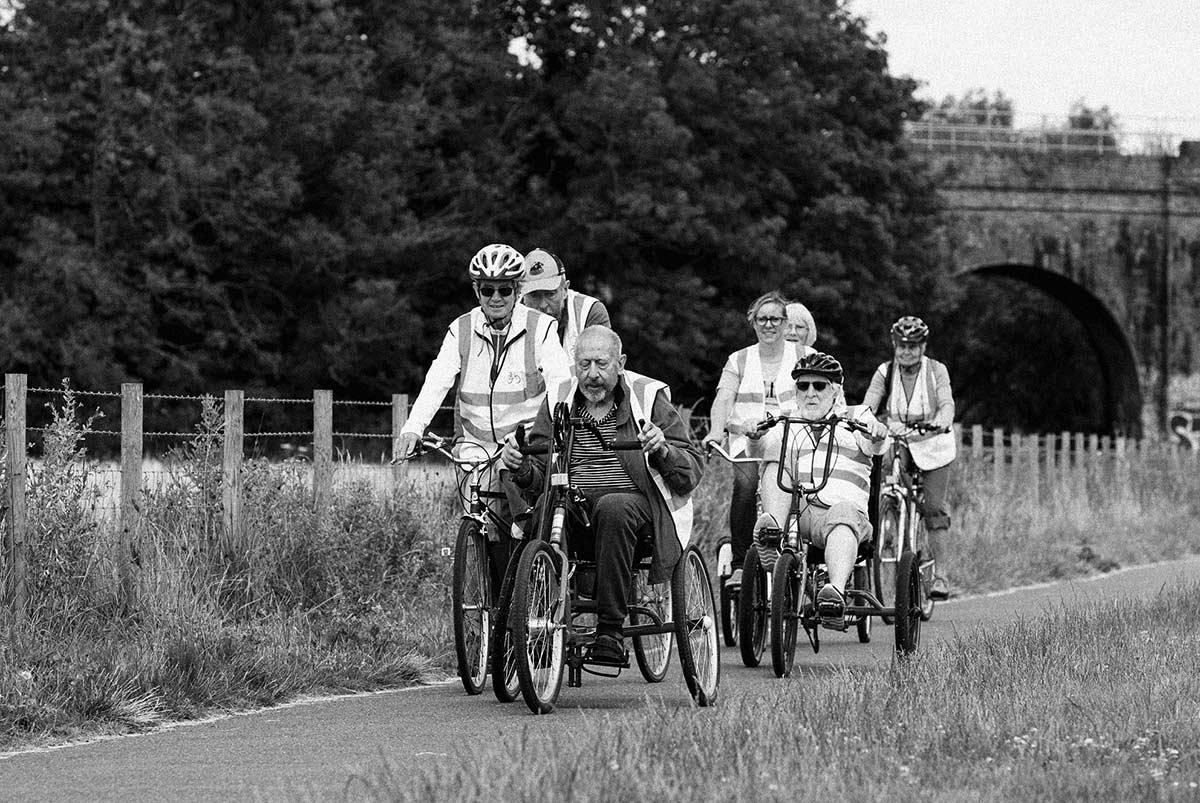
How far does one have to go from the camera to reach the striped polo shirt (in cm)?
930

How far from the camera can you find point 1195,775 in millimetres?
6570

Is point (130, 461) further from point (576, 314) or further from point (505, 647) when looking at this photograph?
point (505, 647)

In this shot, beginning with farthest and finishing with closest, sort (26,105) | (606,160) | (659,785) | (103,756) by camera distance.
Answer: (606,160), (26,105), (103,756), (659,785)

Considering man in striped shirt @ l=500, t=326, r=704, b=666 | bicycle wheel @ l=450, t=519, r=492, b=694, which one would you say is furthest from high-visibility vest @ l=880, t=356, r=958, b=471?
man in striped shirt @ l=500, t=326, r=704, b=666

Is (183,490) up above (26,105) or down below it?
below

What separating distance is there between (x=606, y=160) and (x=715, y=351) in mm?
3727

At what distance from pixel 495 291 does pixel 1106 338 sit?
160ft

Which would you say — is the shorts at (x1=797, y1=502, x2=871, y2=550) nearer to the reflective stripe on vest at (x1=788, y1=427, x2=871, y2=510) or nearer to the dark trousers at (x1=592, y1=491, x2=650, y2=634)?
the reflective stripe on vest at (x1=788, y1=427, x2=871, y2=510)

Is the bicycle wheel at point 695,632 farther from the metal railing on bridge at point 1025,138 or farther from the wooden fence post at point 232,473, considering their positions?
the metal railing on bridge at point 1025,138

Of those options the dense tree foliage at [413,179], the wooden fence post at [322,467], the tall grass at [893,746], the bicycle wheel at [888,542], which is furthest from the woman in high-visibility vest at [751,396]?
the dense tree foliage at [413,179]

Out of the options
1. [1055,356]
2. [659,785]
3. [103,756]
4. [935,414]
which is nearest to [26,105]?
[935,414]

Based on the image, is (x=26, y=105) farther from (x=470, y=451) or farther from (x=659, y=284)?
(x=470, y=451)

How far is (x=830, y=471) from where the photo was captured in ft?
37.5

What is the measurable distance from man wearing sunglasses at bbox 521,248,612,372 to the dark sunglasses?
1.97 feet
